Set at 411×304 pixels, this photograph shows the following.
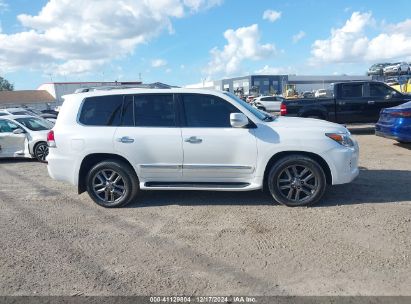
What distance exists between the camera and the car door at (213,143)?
518 cm

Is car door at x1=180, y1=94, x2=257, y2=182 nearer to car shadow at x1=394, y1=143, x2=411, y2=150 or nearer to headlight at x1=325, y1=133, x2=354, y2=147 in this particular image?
headlight at x1=325, y1=133, x2=354, y2=147

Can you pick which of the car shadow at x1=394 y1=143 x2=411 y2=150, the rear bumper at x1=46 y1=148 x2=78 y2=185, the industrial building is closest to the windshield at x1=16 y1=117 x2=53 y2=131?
the rear bumper at x1=46 y1=148 x2=78 y2=185

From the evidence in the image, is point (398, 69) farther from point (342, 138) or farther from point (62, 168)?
point (62, 168)

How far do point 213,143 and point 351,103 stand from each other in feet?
28.3

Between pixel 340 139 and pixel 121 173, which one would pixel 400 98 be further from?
pixel 121 173

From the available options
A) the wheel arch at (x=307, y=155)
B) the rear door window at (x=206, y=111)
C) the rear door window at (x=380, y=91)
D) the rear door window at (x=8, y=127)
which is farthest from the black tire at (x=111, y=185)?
the rear door window at (x=380, y=91)

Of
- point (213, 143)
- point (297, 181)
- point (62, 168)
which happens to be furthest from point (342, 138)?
point (62, 168)

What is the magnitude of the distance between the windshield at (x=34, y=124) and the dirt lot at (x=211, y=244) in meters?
5.15

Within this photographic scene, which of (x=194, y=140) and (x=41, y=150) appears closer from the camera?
(x=194, y=140)

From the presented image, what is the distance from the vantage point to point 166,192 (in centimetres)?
635

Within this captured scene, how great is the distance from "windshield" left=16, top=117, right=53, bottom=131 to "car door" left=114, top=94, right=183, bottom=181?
6.63 m

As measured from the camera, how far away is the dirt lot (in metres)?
3.31

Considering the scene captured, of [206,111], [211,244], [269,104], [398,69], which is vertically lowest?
[211,244]

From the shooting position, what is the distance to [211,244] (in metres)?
4.17
